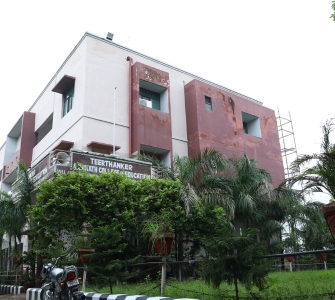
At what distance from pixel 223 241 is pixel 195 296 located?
1.79 m

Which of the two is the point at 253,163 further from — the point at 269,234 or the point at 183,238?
the point at 183,238

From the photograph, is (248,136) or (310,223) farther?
(248,136)

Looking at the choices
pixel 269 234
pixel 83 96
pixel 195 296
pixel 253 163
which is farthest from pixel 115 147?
pixel 195 296

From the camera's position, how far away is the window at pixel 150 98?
19781mm

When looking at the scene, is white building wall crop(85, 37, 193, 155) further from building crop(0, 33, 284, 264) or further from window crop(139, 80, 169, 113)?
window crop(139, 80, 169, 113)

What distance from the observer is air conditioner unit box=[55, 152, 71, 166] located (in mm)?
12888

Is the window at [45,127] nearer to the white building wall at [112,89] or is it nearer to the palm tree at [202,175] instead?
the white building wall at [112,89]

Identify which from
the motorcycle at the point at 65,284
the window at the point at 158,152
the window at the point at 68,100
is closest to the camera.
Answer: the motorcycle at the point at 65,284

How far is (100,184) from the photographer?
12289mm

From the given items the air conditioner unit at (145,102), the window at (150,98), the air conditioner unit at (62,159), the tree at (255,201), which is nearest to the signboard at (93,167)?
the air conditioner unit at (62,159)

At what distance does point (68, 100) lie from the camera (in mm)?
19625

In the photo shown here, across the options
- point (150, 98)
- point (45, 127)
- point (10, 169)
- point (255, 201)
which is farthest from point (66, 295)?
point (10, 169)

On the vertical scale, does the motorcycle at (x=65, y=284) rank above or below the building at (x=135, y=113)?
below

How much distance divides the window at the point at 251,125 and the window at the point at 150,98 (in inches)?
229
